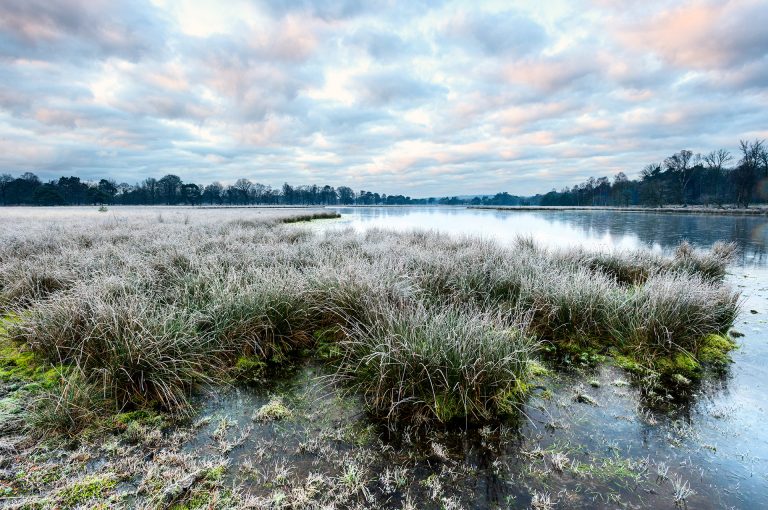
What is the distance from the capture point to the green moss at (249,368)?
3.87 metres

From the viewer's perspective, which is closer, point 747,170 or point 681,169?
point 747,170

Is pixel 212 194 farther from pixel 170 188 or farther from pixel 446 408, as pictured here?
pixel 446 408

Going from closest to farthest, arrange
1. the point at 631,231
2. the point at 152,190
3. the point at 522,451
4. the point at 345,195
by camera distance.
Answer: the point at 522,451 → the point at 631,231 → the point at 152,190 → the point at 345,195

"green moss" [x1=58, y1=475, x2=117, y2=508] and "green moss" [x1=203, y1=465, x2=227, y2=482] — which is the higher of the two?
"green moss" [x1=58, y1=475, x2=117, y2=508]

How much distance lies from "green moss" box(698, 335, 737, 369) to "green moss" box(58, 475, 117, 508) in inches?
247

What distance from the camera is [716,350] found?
15.4 feet

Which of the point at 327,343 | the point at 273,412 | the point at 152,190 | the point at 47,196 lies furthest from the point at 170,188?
the point at 273,412

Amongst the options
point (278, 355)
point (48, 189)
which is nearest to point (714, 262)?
point (278, 355)

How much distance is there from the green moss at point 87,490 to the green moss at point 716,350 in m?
6.26

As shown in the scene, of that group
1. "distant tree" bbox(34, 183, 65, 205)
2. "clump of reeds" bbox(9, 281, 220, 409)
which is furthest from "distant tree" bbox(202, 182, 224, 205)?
"clump of reeds" bbox(9, 281, 220, 409)

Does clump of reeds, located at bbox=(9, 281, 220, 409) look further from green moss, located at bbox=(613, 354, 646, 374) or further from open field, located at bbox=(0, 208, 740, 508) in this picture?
green moss, located at bbox=(613, 354, 646, 374)

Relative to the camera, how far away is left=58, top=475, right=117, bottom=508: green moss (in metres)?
2.03

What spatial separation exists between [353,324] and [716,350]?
4959mm

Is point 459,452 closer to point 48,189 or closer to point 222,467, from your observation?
point 222,467
